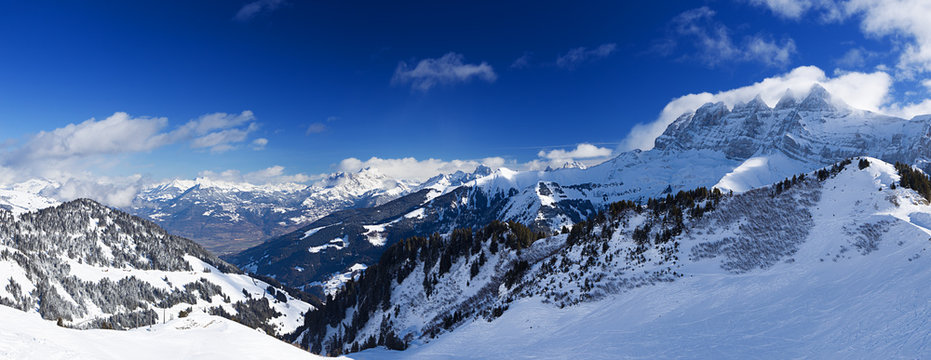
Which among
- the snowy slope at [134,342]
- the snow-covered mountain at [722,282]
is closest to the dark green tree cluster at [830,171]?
the snow-covered mountain at [722,282]

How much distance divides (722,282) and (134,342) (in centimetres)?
4289

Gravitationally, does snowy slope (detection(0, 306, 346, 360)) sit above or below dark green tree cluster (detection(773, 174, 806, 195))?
below

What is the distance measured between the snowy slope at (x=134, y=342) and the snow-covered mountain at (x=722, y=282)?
53.9 ft

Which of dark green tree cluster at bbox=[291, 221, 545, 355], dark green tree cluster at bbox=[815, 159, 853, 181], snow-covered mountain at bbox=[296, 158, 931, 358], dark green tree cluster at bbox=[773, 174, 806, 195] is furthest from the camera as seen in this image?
dark green tree cluster at bbox=[291, 221, 545, 355]

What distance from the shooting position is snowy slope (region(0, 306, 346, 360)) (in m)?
15.9

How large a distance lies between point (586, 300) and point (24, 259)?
279 m

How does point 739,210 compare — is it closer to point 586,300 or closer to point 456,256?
point 586,300

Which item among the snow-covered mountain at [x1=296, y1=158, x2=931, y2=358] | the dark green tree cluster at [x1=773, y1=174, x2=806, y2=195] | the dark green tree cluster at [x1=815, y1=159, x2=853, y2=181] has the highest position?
the dark green tree cluster at [x1=815, y1=159, x2=853, y2=181]

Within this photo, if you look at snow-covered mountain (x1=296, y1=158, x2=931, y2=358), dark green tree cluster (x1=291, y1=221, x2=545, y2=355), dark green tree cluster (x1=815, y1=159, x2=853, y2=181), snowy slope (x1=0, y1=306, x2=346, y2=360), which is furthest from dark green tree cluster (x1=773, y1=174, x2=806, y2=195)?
snowy slope (x1=0, y1=306, x2=346, y2=360)

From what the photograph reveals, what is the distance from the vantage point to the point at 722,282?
3406cm

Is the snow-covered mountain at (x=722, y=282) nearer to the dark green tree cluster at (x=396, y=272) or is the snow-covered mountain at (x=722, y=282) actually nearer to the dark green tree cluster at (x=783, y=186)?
the dark green tree cluster at (x=783, y=186)

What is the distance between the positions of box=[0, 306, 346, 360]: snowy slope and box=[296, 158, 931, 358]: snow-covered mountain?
16.4m

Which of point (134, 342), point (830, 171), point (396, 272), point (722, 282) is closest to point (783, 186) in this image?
point (830, 171)

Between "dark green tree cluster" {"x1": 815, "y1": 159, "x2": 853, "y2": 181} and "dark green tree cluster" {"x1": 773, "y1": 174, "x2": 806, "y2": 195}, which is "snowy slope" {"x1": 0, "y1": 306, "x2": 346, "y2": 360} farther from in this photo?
"dark green tree cluster" {"x1": 815, "y1": 159, "x2": 853, "y2": 181}
